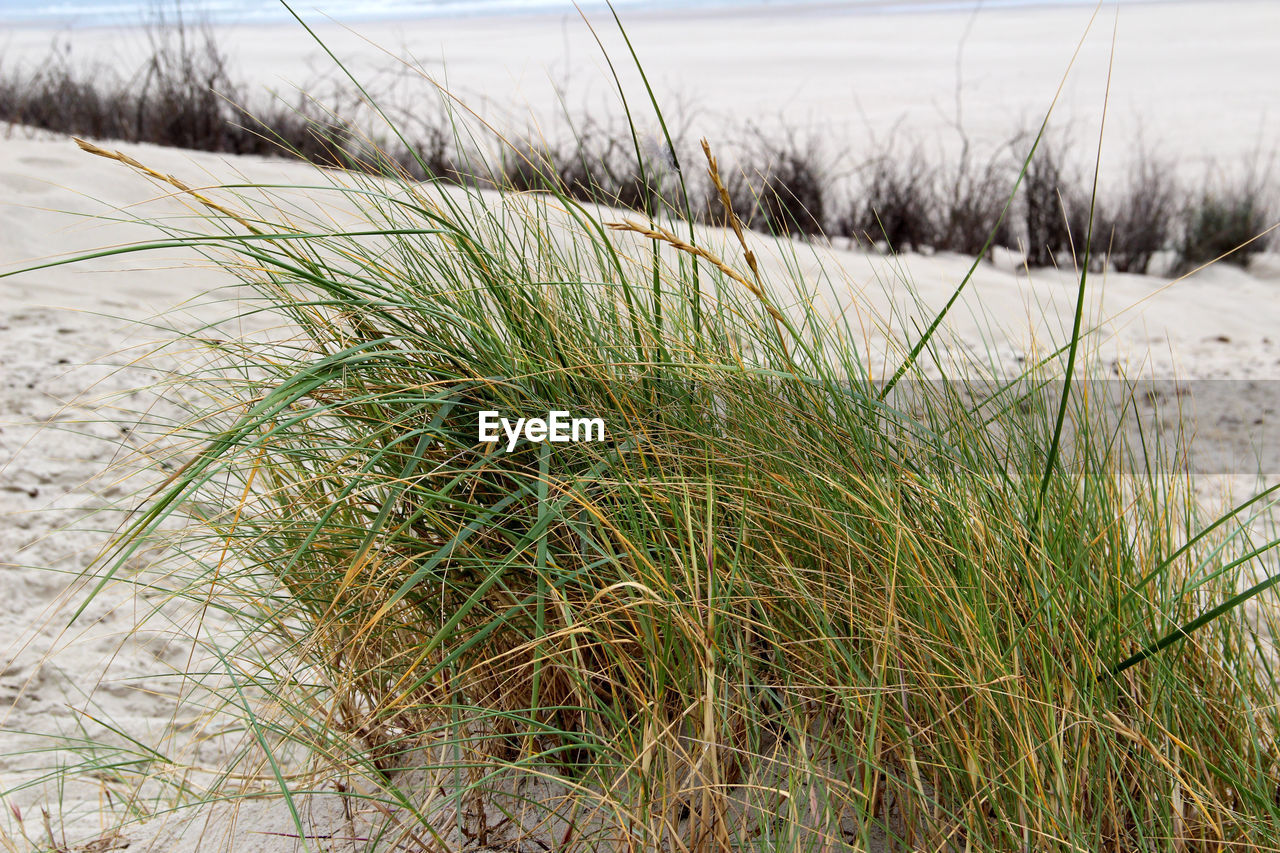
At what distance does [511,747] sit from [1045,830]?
0.65 metres

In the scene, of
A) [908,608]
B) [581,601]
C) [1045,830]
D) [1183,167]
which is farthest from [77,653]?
[1183,167]

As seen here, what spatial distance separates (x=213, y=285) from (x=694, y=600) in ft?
14.0

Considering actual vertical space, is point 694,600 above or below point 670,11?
below

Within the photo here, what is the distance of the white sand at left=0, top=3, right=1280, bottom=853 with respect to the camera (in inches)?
78.7

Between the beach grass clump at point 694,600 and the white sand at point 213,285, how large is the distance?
0.26 metres

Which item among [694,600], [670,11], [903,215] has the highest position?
[670,11]

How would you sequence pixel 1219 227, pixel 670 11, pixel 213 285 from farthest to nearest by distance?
pixel 670 11, pixel 1219 227, pixel 213 285

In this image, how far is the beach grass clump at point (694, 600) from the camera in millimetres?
1119

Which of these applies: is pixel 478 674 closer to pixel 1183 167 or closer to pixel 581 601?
pixel 581 601

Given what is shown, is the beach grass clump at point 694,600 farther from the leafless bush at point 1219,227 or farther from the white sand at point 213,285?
the leafless bush at point 1219,227

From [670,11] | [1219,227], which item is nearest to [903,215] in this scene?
[1219,227]

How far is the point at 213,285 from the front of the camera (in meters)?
4.68

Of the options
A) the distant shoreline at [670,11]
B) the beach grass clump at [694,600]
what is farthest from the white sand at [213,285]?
the distant shoreline at [670,11]

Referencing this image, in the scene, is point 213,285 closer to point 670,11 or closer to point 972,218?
point 972,218
